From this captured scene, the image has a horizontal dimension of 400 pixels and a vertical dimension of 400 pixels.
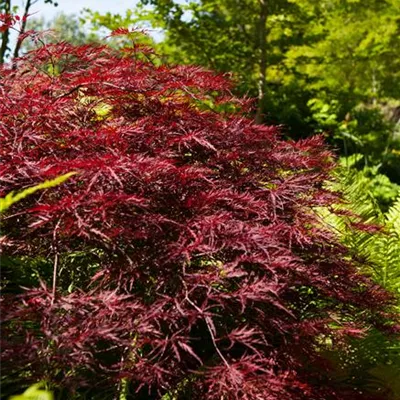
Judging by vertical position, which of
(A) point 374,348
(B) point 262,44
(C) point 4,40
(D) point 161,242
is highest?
(C) point 4,40

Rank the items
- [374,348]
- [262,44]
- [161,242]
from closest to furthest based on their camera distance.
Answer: [161,242] < [374,348] < [262,44]

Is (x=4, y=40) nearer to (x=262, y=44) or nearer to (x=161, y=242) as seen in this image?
(x=262, y=44)

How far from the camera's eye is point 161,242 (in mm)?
2229

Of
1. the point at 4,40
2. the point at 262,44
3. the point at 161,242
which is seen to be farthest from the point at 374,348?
the point at 262,44

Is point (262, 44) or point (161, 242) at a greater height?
point (262, 44)

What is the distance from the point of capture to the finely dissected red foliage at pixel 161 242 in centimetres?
207

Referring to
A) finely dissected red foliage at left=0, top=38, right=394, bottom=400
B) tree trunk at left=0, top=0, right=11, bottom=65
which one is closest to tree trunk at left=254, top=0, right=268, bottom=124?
tree trunk at left=0, top=0, right=11, bottom=65

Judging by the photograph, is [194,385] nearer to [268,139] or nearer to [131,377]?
[131,377]

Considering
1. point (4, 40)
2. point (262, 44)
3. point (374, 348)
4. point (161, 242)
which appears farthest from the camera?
point (262, 44)

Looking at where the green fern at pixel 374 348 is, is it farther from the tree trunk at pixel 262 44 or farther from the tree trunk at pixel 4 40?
the tree trunk at pixel 262 44

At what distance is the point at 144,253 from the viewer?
2.23 m

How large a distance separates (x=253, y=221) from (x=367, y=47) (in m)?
9.59

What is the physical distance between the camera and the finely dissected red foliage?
2.07m

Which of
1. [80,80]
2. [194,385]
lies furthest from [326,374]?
[80,80]
